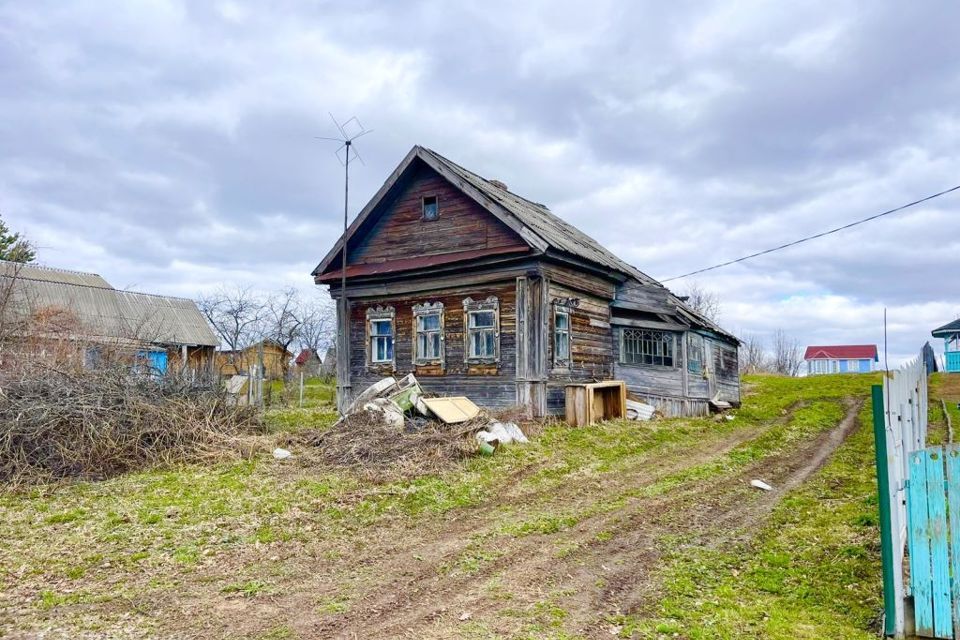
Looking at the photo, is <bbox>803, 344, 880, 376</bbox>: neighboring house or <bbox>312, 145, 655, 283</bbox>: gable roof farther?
<bbox>803, 344, 880, 376</bbox>: neighboring house

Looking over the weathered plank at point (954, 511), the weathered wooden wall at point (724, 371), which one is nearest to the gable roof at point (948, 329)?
the weathered wooden wall at point (724, 371)

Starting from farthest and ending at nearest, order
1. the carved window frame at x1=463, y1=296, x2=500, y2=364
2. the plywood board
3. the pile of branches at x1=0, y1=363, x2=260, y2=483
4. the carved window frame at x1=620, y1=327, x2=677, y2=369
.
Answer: the carved window frame at x1=620, y1=327, x2=677, y2=369 → the carved window frame at x1=463, y1=296, x2=500, y2=364 → the plywood board → the pile of branches at x1=0, y1=363, x2=260, y2=483

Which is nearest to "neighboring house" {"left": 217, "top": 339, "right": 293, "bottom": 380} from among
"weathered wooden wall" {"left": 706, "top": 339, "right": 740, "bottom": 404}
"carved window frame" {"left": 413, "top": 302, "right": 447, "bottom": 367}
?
"carved window frame" {"left": 413, "top": 302, "right": 447, "bottom": 367}

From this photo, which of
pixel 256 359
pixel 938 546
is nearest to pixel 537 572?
pixel 938 546

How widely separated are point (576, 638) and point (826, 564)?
2.87 meters

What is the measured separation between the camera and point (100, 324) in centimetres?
3089

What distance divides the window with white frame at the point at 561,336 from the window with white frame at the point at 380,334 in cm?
503

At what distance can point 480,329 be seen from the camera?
15.9 metres

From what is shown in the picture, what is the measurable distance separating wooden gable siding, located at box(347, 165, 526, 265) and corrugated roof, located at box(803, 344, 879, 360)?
2417 inches

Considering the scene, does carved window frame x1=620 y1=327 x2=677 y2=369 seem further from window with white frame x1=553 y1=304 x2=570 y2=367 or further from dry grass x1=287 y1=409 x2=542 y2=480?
dry grass x1=287 y1=409 x2=542 y2=480

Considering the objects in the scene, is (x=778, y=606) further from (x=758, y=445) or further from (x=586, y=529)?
(x=758, y=445)

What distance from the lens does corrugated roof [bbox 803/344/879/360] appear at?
63500 mm

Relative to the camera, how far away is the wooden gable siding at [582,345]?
15.3 meters

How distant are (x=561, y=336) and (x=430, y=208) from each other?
5.19 m
